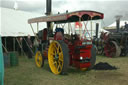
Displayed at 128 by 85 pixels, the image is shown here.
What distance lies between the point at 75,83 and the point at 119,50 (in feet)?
16.7

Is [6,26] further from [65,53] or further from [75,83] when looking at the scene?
[75,83]

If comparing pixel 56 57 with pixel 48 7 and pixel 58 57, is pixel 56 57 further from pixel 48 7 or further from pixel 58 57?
pixel 48 7

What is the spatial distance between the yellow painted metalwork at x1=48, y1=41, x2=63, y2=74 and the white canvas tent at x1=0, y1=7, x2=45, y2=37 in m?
3.75

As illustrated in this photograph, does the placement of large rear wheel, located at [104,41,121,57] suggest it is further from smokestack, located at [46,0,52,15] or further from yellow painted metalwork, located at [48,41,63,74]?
yellow painted metalwork, located at [48,41,63,74]

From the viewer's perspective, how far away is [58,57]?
473 centimetres

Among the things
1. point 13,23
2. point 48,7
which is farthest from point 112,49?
point 13,23

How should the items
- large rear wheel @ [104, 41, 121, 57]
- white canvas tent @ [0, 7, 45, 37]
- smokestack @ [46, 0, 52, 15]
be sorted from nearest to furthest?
smokestack @ [46, 0, 52, 15]
white canvas tent @ [0, 7, 45, 37]
large rear wheel @ [104, 41, 121, 57]

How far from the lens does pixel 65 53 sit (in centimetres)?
434

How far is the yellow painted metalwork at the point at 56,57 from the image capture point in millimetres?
4605

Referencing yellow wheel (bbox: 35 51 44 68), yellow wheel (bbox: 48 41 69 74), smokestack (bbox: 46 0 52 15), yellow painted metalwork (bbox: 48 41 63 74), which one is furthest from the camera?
smokestack (bbox: 46 0 52 15)

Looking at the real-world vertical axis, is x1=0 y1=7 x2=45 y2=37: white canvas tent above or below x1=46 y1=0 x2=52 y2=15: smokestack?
below

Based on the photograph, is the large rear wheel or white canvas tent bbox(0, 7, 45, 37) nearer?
white canvas tent bbox(0, 7, 45, 37)

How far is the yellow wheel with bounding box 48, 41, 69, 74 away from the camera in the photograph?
4344 millimetres

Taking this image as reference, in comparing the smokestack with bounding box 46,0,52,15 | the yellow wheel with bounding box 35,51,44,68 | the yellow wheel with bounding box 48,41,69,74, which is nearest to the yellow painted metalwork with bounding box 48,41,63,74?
the yellow wheel with bounding box 48,41,69,74
